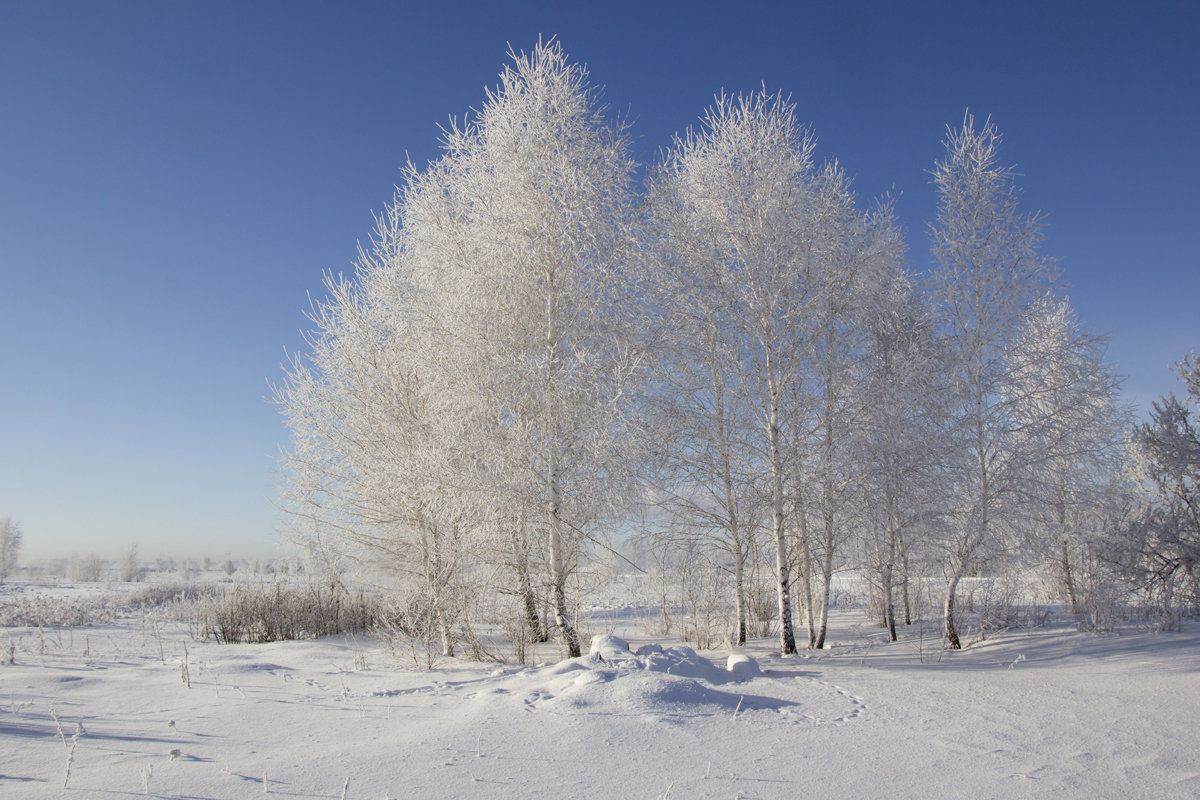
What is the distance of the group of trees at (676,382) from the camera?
25.8 feet

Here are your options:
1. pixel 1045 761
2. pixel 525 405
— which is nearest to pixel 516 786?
pixel 1045 761

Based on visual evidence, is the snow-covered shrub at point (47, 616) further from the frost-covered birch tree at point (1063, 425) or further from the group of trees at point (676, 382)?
the frost-covered birch tree at point (1063, 425)

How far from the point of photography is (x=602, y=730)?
409 centimetres

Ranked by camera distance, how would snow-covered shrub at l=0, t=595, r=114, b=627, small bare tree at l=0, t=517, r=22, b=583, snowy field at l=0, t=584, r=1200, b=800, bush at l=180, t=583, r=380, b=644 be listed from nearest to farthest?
snowy field at l=0, t=584, r=1200, b=800
bush at l=180, t=583, r=380, b=644
snow-covered shrub at l=0, t=595, r=114, b=627
small bare tree at l=0, t=517, r=22, b=583

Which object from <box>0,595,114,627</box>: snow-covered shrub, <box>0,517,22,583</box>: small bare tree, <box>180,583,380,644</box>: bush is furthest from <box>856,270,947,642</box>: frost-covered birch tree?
<box>0,517,22,583</box>: small bare tree

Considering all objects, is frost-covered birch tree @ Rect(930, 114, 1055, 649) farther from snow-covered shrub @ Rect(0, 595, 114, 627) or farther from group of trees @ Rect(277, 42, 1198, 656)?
snow-covered shrub @ Rect(0, 595, 114, 627)

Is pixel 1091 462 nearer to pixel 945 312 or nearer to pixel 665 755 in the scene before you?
pixel 945 312

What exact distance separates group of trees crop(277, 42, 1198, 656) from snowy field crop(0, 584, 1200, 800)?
209cm

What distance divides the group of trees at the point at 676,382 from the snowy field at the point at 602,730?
2.09 meters

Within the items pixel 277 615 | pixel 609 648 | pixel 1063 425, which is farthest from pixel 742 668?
pixel 277 615

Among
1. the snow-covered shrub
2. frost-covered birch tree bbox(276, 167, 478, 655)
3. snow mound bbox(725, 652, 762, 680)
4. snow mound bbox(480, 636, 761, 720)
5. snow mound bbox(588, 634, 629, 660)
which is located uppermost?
frost-covered birch tree bbox(276, 167, 478, 655)

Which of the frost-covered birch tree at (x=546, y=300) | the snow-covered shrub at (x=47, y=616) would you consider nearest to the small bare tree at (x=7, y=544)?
the snow-covered shrub at (x=47, y=616)

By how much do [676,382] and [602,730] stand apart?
6.19 meters

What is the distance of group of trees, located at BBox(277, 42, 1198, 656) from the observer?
7.86m
